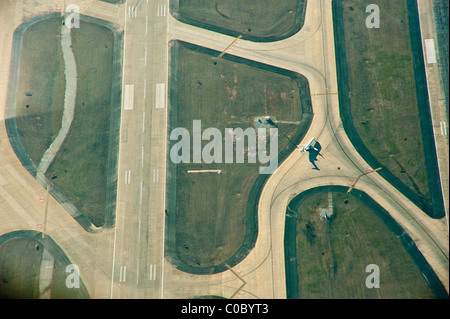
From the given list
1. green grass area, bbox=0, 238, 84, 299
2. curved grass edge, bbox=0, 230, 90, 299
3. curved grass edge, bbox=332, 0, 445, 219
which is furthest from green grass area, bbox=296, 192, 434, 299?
green grass area, bbox=0, 238, 84, 299

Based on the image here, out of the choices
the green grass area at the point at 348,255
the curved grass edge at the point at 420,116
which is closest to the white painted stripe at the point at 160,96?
the green grass area at the point at 348,255

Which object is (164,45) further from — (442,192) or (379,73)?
(442,192)

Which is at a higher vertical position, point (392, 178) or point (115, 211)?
point (392, 178)

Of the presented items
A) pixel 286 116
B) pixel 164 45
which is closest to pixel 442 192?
pixel 286 116

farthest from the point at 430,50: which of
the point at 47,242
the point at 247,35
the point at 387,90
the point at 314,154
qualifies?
the point at 47,242

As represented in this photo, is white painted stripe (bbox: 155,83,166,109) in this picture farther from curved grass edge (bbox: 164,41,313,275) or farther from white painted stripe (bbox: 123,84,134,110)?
white painted stripe (bbox: 123,84,134,110)
